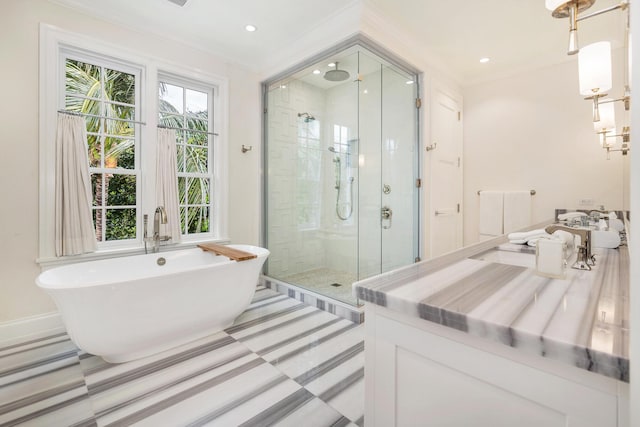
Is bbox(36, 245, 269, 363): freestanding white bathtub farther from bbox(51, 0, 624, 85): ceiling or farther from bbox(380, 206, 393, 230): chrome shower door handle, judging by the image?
bbox(51, 0, 624, 85): ceiling

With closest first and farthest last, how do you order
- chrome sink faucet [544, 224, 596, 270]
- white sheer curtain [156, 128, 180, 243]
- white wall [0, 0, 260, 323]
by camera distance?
chrome sink faucet [544, 224, 596, 270] < white wall [0, 0, 260, 323] < white sheer curtain [156, 128, 180, 243]

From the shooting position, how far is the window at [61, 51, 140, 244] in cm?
258

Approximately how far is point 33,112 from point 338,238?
9.41 ft

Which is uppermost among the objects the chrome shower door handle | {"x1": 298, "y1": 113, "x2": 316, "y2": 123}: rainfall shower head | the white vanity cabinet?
{"x1": 298, "y1": 113, "x2": 316, "y2": 123}: rainfall shower head

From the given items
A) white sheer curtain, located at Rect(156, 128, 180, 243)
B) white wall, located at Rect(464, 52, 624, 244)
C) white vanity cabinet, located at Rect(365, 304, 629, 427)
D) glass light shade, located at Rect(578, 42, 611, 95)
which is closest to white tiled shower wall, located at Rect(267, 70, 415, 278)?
white sheer curtain, located at Rect(156, 128, 180, 243)

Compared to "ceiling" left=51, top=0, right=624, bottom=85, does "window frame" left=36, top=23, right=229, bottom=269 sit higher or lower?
lower

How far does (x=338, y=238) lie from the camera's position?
11.2ft

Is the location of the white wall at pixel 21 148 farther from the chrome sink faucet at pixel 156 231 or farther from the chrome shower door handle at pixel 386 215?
the chrome shower door handle at pixel 386 215

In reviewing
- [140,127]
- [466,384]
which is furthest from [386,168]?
[466,384]

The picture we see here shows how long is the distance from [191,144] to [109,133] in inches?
28.8

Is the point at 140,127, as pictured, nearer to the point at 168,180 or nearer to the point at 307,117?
the point at 168,180

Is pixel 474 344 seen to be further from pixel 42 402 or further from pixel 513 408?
pixel 42 402

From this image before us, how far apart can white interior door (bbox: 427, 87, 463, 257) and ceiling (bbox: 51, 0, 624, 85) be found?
626 mm

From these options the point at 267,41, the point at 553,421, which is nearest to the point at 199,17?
the point at 267,41
